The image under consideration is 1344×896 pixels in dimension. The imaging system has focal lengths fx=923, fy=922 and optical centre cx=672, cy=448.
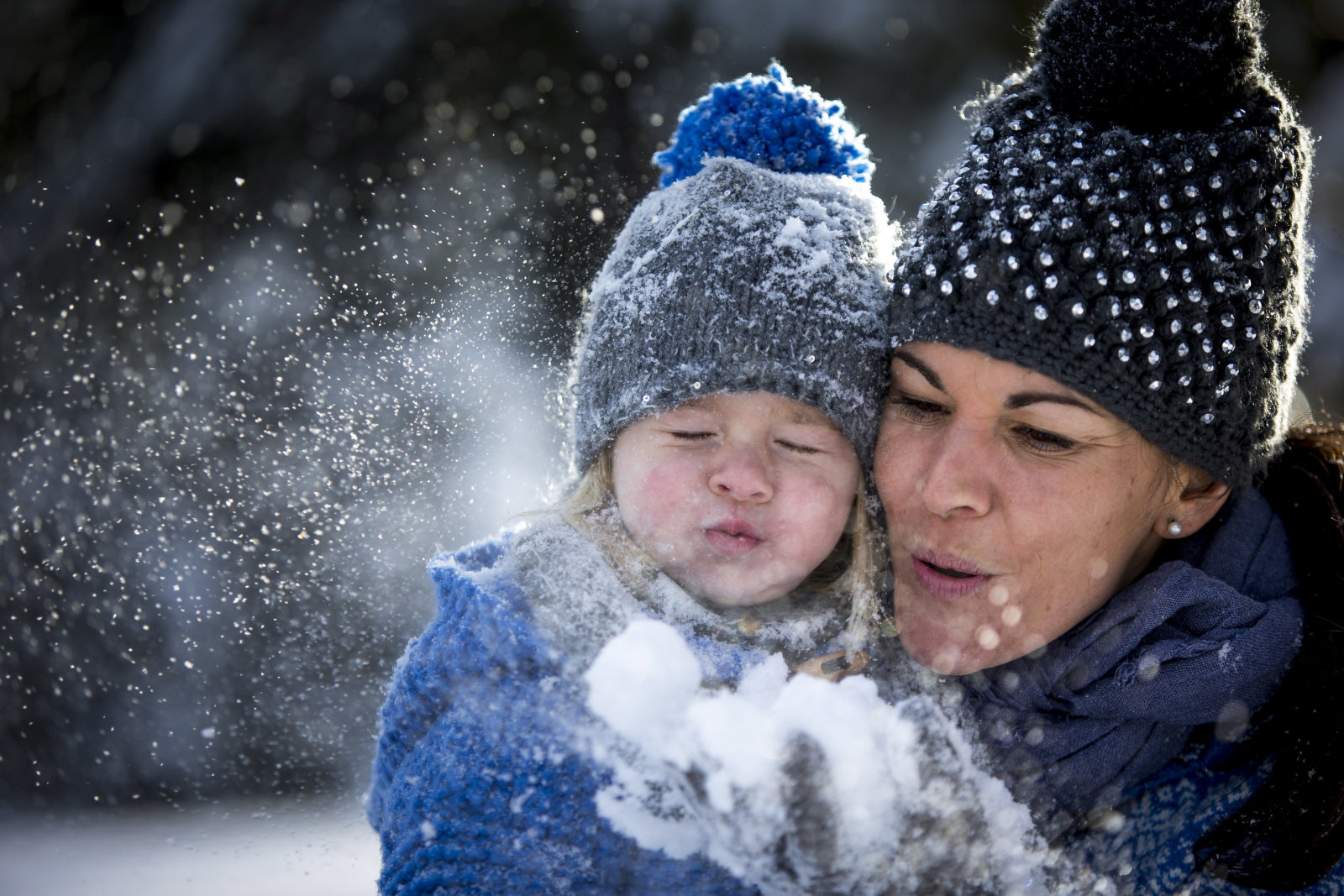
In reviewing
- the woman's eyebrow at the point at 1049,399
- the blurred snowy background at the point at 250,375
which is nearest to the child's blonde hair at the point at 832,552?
the woman's eyebrow at the point at 1049,399

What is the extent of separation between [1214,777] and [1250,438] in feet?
2.20

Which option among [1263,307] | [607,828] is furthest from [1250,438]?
[607,828]

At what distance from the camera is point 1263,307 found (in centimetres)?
162

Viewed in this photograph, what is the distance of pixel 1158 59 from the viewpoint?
162cm

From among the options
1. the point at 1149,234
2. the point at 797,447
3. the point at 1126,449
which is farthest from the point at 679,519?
the point at 1149,234

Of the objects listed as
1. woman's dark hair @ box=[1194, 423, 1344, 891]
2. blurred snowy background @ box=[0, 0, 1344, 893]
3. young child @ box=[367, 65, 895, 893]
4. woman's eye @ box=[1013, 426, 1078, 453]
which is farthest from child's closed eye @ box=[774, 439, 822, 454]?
blurred snowy background @ box=[0, 0, 1344, 893]

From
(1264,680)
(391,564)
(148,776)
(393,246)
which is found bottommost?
(1264,680)

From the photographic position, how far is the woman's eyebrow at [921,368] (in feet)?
5.72

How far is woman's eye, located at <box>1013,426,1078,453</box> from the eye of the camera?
5.56 ft

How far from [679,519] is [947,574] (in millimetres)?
540

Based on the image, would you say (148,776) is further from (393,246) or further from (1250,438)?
(1250,438)

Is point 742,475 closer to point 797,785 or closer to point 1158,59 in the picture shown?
point 797,785

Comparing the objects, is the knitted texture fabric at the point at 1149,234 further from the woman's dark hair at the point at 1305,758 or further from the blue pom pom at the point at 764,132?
the blue pom pom at the point at 764,132

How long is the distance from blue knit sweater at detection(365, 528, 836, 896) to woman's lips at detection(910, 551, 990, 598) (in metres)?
0.35
